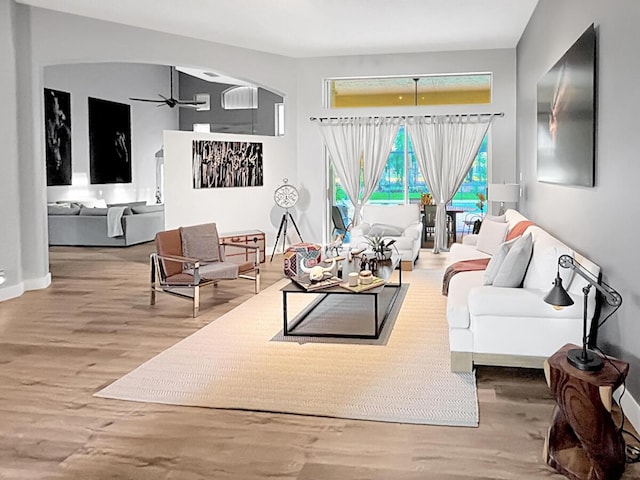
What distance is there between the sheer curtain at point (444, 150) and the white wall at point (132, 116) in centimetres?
676

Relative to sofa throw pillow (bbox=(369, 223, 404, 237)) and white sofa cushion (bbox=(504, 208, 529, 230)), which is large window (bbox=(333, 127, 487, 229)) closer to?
sofa throw pillow (bbox=(369, 223, 404, 237))

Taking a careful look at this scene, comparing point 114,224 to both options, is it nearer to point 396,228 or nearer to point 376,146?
point 376,146

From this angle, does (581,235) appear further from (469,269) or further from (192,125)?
(192,125)

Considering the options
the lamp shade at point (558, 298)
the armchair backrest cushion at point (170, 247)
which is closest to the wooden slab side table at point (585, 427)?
the lamp shade at point (558, 298)

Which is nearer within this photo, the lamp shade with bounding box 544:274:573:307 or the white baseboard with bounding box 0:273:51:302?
the lamp shade with bounding box 544:274:573:307

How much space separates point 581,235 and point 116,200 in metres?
11.2

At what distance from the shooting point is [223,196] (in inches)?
381

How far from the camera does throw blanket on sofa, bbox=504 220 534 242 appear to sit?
20.0 feet

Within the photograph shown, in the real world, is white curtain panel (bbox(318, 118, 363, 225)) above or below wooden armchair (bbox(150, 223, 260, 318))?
above

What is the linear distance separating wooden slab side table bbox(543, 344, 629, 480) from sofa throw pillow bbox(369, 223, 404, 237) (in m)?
6.10

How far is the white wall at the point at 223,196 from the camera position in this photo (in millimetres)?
9125

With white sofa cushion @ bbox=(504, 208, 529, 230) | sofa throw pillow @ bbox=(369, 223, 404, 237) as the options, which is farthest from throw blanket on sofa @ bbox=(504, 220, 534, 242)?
sofa throw pillow @ bbox=(369, 223, 404, 237)

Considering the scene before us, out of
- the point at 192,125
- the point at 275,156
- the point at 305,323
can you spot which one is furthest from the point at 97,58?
the point at 192,125

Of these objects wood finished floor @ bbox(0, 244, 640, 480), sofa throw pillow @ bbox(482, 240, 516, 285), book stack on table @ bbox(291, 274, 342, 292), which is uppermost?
sofa throw pillow @ bbox(482, 240, 516, 285)
